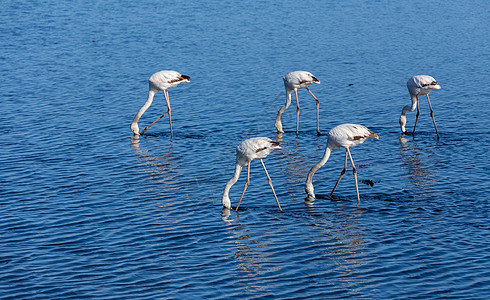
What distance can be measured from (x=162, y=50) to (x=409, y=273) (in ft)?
78.6

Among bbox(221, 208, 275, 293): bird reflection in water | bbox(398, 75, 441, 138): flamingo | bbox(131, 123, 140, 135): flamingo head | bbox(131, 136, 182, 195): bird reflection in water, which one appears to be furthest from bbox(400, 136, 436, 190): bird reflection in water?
bbox(131, 123, 140, 135): flamingo head

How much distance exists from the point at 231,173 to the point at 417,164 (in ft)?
15.6

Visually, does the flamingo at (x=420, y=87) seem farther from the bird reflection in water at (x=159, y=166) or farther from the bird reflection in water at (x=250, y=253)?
the bird reflection in water at (x=250, y=253)

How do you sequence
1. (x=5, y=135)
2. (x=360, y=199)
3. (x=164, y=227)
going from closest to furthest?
(x=164, y=227) < (x=360, y=199) < (x=5, y=135)

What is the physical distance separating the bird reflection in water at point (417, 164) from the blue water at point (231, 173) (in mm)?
80

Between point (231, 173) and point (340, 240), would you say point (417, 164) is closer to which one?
point (231, 173)

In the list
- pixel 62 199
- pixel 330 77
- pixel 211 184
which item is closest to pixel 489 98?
pixel 330 77

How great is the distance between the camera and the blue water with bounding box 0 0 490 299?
458 inches

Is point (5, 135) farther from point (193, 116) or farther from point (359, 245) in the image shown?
point (359, 245)

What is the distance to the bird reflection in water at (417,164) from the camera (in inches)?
627

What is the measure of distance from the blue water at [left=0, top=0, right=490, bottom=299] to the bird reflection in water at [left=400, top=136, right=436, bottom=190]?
0.26 ft

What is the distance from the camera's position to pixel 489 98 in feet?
77.0

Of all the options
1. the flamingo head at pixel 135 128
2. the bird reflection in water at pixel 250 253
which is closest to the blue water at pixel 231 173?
the bird reflection in water at pixel 250 253

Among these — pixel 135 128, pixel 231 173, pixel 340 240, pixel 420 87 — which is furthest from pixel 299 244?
pixel 135 128
